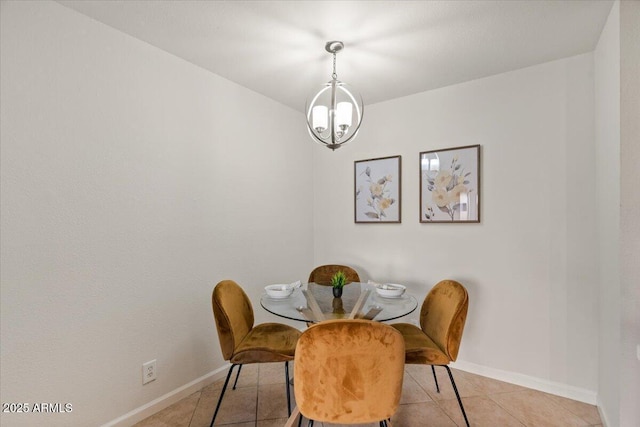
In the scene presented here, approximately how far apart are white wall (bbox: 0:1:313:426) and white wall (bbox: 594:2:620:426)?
2.52 metres

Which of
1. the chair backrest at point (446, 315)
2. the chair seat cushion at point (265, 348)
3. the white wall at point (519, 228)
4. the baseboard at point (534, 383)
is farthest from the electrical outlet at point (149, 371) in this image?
the baseboard at point (534, 383)

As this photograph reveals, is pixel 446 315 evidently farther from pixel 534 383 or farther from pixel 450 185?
pixel 450 185

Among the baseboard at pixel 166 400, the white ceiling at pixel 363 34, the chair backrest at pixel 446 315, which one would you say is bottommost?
the baseboard at pixel 166 400

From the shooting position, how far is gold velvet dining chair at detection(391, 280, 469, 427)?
6.09ft

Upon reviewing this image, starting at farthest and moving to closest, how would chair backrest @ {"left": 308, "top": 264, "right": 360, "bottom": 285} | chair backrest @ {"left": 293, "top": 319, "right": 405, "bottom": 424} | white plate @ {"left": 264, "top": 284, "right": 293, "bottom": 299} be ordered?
chair backrest @ {"left": 308, "top": 264, "right": 360, "bottom": 285} < white plate @ {"left": 264, "top": 284, "right": 293, "bottom": 299} < chair backrest @ {"left": 293, "top": 319, "right": 405, "bottom": 424}

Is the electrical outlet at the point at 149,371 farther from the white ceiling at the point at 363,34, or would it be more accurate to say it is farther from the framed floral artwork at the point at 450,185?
the framed floral artwork at the point at 450,185

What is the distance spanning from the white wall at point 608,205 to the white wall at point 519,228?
0.42ft

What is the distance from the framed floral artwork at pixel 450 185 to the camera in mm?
2609

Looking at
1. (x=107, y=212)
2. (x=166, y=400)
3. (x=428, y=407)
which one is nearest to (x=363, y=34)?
(x=107, y=212)

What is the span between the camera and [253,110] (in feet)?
9.46

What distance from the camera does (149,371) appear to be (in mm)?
2035

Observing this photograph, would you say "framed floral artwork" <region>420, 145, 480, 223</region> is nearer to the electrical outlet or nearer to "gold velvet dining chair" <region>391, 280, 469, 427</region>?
"gold velvet dining chair" <region>391, 280, 469, 427</region>

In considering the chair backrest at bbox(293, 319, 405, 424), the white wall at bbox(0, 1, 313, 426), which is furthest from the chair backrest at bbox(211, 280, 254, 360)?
the chair backrest at bbox(293, 319, 405, 424)

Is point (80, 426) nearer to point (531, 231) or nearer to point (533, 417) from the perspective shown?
point (533, 417)
